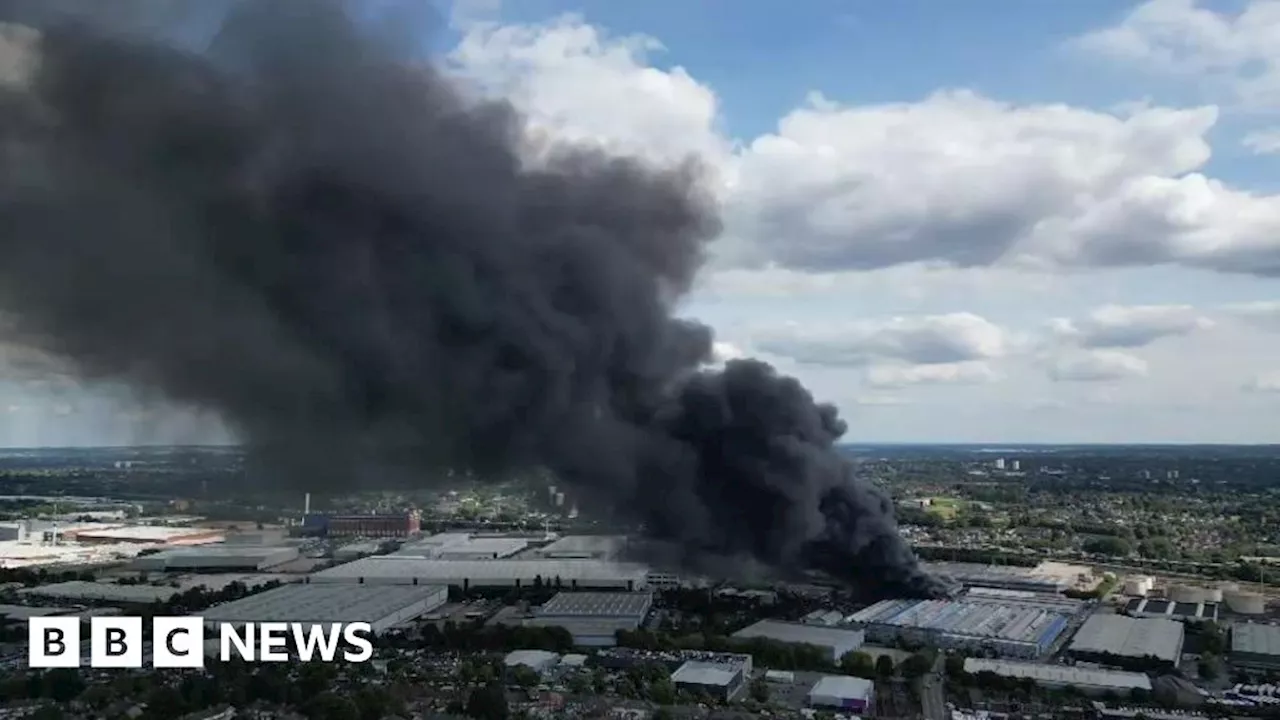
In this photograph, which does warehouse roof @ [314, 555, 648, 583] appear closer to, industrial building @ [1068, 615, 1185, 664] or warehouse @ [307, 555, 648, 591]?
warehouse @ [307, 555, 648, 591]

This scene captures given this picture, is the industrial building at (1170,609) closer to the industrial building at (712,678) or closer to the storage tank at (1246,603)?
the storage tank at (1246,603)

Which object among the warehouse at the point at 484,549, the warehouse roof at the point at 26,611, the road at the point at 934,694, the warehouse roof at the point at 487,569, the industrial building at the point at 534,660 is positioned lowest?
the road at the point at 934,694

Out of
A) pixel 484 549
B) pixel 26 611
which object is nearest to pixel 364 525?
pixel 484 549

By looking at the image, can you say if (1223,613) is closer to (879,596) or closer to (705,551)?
(879,596)

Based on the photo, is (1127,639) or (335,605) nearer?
(1127,639)

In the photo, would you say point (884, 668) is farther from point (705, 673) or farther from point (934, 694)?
point (705, 673)

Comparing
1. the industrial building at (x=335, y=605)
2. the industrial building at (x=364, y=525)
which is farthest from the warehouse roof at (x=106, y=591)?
the industrial building at (x=364, y=525)

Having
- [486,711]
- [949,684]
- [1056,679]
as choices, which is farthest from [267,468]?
[1056,679]
